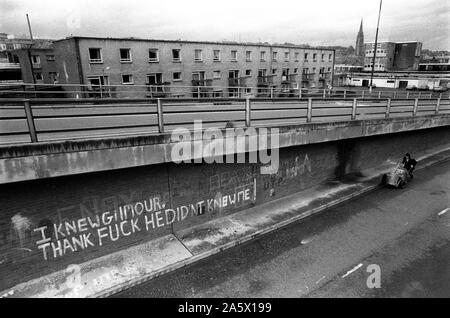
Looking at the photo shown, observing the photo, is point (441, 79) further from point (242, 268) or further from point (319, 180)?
point (242, 268)

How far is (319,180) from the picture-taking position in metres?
13.9

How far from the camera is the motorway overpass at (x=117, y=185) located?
21.3 feet

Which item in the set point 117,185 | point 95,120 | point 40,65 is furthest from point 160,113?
point 40,65

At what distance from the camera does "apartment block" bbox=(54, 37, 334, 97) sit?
2783cm

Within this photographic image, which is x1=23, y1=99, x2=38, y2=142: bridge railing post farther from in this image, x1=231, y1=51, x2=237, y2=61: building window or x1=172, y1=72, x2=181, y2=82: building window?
x1=231, y1=51, x2=237, y2=61: building window

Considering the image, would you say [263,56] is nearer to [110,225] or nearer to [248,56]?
[248,56]

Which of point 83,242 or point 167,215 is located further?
point 167,215

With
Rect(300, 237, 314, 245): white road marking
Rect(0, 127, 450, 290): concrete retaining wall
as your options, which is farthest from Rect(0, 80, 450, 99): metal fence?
Rect(300, 237, 314, 245): white road marking

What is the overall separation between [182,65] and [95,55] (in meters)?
9.50

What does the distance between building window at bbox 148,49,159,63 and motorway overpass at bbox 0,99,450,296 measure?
21.2 m

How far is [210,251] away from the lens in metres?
8.54
